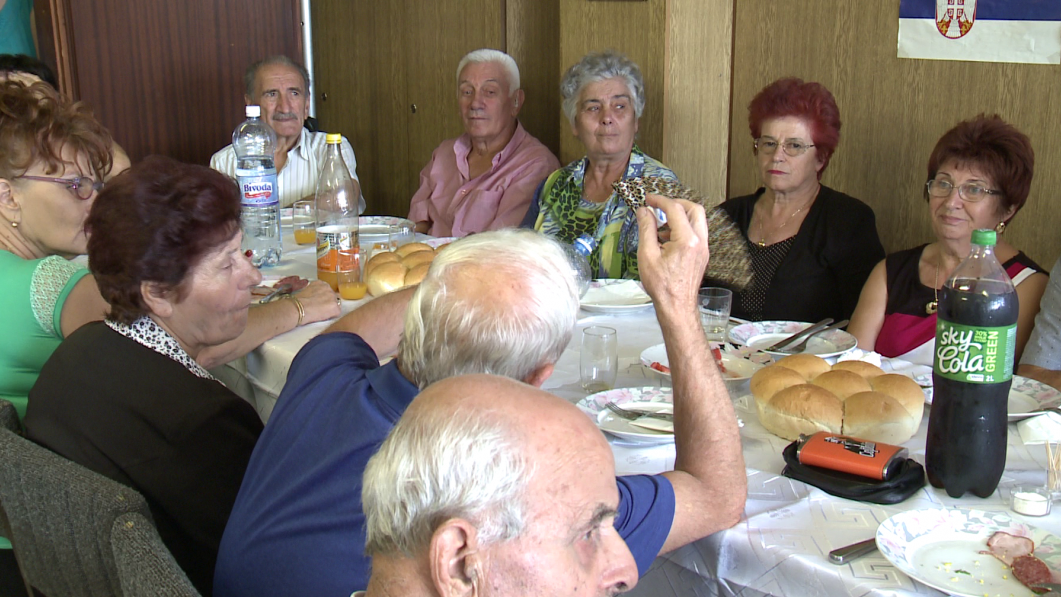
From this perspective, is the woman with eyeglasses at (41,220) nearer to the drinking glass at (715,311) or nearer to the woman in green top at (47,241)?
the woman in green top at (47,241)

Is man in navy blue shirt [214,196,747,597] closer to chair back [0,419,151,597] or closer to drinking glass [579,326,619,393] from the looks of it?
chair back [0,419,151,597]

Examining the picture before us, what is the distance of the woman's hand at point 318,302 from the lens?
224 cm

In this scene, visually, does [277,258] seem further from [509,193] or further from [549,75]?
[549,75]

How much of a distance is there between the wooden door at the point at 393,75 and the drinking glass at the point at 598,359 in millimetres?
2850

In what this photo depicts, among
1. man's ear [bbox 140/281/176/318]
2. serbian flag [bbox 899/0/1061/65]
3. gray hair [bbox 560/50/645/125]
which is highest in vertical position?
serbian flag [bbox 899/0/1061/65]

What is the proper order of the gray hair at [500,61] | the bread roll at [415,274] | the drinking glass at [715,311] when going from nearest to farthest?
the drinking glass at [715,311] < the bread roll at [415,274] < the gray hair at [500,61]

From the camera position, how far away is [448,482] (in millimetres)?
728

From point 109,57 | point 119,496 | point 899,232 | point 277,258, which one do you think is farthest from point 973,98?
point 109,57

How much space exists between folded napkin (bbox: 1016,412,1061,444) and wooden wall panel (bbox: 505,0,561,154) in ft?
9.79

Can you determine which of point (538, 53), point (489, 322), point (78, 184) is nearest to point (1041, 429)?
point (489, 322)

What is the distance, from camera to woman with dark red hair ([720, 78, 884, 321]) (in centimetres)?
277

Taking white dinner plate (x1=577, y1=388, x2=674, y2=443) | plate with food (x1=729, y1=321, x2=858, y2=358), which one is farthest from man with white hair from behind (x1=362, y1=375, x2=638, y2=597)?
plate with food (x1=729, y1=321, x2=858, y2=358)

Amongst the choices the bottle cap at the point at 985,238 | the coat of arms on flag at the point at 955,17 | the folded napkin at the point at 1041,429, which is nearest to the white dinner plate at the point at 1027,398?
the folded napkin at the point at 1041,429

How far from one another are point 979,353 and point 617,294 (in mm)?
1297
